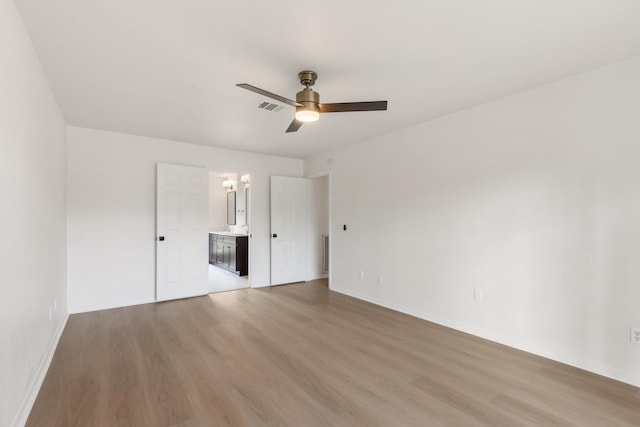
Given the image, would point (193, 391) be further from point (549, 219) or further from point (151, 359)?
point (549, 219)

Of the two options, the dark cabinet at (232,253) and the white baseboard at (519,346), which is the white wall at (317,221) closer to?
the dark cabinet at (232,253)

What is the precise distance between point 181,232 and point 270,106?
8.79 ft

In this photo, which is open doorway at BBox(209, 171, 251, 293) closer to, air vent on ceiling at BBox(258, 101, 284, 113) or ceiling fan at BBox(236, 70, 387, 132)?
air vent on ceiling at BBox(258, 101, 284, 113)

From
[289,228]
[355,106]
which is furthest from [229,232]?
[355,106]

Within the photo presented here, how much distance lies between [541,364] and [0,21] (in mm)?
4438

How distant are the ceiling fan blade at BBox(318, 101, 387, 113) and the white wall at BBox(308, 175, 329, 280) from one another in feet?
11.9

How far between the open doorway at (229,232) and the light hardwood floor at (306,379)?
2.21 m

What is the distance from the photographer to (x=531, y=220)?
2.91 m

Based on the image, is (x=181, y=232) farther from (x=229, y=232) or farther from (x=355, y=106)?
(x=355, y=106)

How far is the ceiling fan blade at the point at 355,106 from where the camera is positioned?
7.79 feet

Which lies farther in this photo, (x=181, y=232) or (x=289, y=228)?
(x=289, y=228)

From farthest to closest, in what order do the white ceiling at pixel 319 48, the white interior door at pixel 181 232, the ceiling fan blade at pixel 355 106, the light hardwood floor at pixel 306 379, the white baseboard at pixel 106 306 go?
the white interior door at pixel 181 232 → the white baseboard at pixel 106 306 → the ceiling fan blade at pixel 355 106 → the light hardwood floor at pixel 306 379 → the white ceiling at pixel 319 48

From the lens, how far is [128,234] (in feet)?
14.4

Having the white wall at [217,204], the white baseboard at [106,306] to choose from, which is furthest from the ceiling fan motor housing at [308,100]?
the white wall at [217,204]
